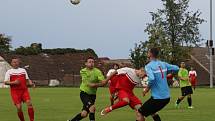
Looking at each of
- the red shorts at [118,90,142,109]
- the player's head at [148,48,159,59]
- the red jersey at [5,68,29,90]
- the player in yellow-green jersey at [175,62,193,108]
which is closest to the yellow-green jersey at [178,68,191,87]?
the player in yellow-green jersey at [175,62,193,108]

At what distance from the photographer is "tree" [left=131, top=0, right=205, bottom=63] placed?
81938 mm

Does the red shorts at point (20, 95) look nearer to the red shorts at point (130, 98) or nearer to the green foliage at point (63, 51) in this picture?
the red shorts at point (130, 98)

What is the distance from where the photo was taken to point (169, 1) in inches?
3312

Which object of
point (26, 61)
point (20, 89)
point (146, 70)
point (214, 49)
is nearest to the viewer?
point (146, 70)

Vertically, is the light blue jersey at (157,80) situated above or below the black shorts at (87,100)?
above

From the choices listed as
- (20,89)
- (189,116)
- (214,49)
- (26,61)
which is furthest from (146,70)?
(26,61)

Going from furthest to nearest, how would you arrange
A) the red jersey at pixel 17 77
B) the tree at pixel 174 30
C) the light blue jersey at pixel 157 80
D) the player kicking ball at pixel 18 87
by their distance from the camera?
the tree at pixel 174 30 < the red jersey at pixel 17 77 < the player kicking ball at pixel 18 87 < the light blue jersey at pixel 157 80

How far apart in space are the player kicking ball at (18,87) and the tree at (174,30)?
6469 centimetres

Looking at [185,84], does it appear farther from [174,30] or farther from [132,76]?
[174,30]

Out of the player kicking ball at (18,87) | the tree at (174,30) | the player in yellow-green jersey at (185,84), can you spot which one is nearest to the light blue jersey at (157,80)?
the player kicking ball at (18,87)

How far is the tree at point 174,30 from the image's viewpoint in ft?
269

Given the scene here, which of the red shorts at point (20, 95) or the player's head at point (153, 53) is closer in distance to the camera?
the player's head at point (153, 53)

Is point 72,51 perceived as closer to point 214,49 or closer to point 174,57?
point 174,57

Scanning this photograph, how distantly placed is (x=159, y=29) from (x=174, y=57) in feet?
14.8
